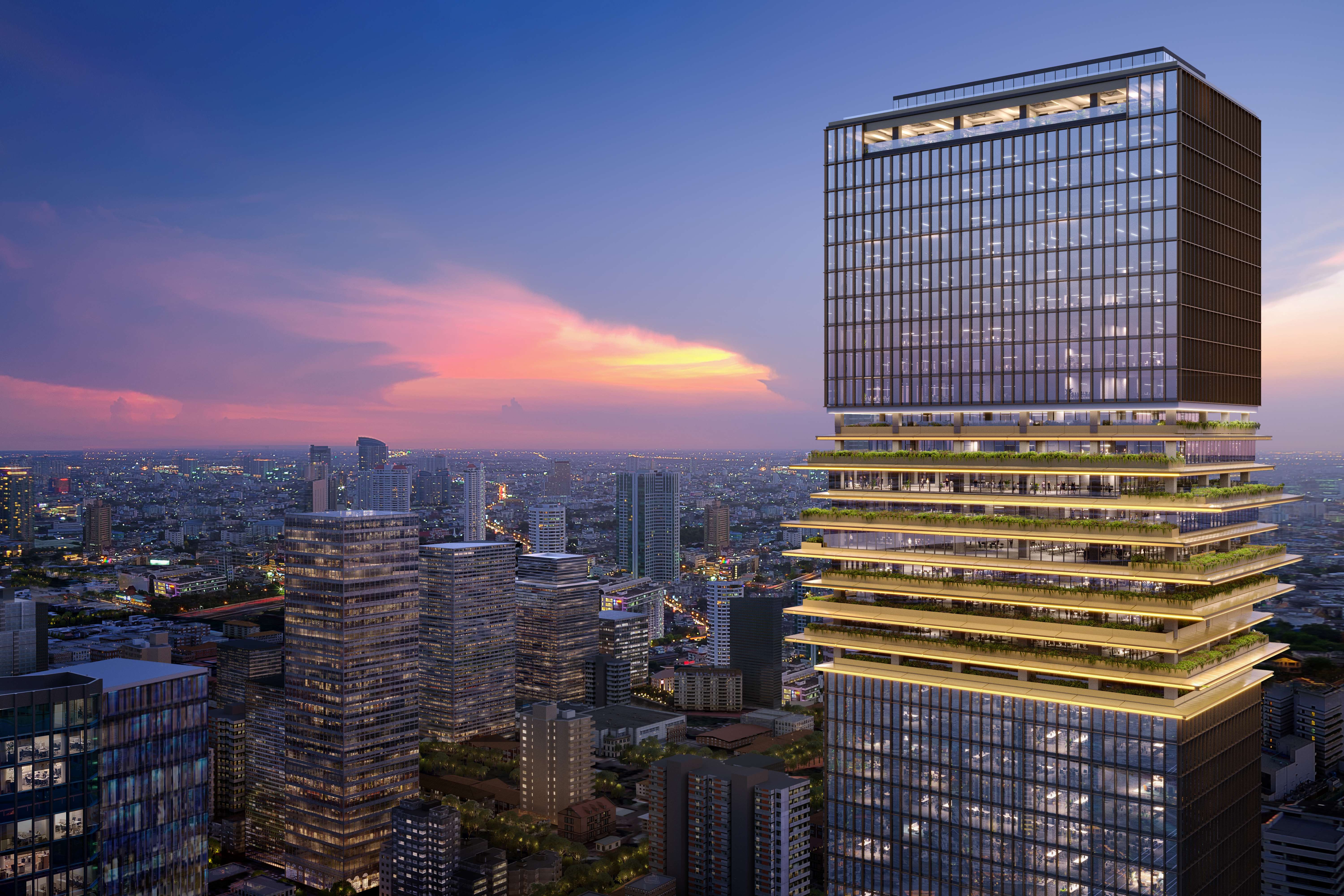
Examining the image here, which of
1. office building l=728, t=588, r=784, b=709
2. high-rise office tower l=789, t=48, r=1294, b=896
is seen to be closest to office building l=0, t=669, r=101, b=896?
high-rise office tower l=789, t=48, r=1294, b=896

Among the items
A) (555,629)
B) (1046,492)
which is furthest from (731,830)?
(555,629)

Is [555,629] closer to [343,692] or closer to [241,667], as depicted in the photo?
[241,667]

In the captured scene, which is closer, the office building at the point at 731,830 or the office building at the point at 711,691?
the office building at the point at 731,830

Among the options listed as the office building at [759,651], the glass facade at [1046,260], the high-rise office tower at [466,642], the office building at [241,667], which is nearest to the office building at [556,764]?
the high-rise office tower at [466,642]

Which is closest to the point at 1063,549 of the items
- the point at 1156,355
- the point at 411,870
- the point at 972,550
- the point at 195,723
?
the point at 972,550

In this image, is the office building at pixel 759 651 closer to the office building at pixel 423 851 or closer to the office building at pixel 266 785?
the office building at pixel 266 785
